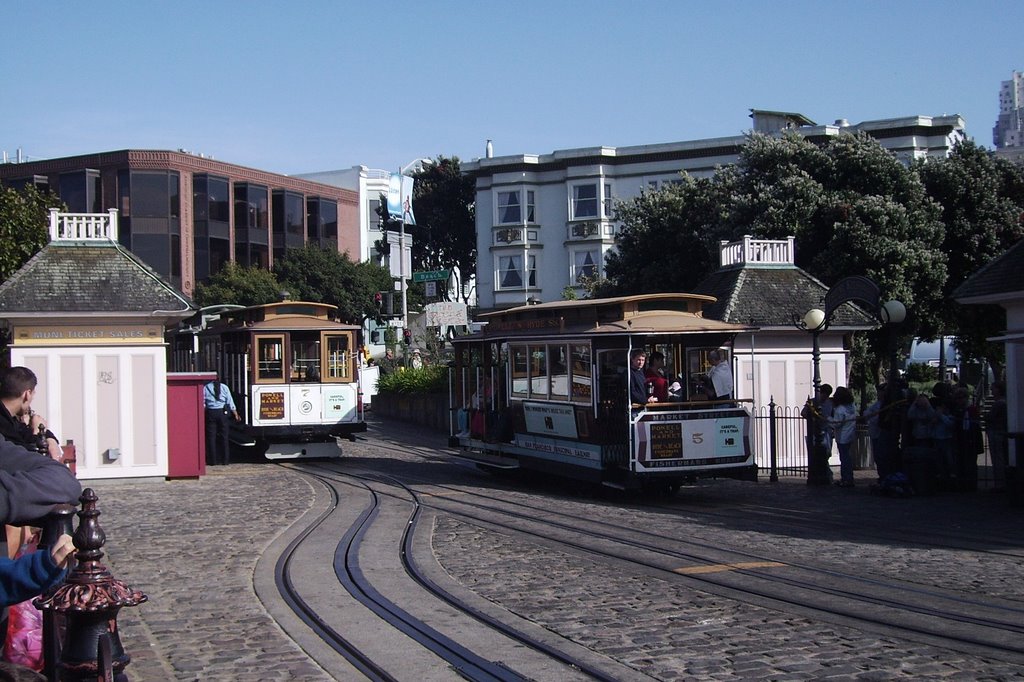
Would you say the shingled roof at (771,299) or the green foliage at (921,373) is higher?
the shingled roof at (771,299)

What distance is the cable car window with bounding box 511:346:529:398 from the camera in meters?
18.2

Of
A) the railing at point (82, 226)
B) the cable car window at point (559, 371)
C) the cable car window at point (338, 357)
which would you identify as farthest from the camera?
the cable car window at point (338, 357)

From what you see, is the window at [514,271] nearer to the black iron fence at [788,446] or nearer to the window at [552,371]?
the black iron fence at [788,446]

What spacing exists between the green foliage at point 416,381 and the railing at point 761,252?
1148 cm

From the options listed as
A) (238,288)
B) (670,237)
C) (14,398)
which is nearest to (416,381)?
(670,237)

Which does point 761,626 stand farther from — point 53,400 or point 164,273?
point 164,273


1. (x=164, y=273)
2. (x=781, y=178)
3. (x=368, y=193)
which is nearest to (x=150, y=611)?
(x=781, y=178)

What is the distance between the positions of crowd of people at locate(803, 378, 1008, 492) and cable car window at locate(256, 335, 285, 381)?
11.7 meters

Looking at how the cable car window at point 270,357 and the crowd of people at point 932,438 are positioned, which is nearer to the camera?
the crowd of people at point 932,438

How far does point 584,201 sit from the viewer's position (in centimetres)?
5272

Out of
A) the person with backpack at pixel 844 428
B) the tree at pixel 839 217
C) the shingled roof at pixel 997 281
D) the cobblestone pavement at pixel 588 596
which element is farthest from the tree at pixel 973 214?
the cobblestone pavement at pixel 588 596

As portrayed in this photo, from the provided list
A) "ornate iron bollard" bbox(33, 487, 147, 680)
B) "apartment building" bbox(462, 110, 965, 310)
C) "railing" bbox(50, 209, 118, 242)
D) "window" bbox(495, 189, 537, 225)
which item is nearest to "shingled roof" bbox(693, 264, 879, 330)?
"railing" bbox(50, 209, 118, 242)

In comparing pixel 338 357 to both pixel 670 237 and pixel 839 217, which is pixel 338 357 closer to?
pixel 670 237

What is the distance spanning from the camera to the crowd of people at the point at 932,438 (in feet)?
53.1
